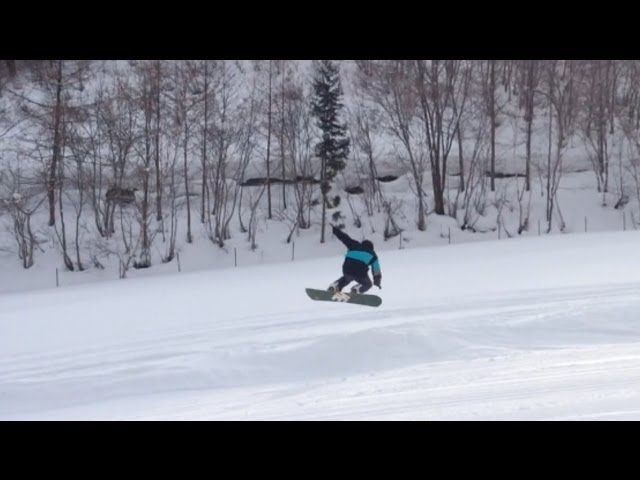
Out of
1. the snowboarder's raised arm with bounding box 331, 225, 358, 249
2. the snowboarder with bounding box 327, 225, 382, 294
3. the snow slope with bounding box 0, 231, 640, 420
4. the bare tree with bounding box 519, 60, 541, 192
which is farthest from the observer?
the bare tree with bounding box 519, 60, 541, 192

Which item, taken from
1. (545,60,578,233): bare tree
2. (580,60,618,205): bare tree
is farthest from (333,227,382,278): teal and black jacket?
(580,60,618,205): bare tree

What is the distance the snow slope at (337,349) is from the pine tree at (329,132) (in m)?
13.7

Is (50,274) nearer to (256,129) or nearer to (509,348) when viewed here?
(256,129)

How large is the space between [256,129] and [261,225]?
189 inches

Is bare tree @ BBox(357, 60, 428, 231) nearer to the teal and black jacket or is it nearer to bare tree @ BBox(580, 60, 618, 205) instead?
bare tree @ BBox(580, 60, 618, 205)

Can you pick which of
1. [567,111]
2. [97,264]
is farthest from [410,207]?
[97,264]

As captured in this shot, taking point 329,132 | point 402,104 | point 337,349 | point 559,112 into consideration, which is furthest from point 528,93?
point 337,349

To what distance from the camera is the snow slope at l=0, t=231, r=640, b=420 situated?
6.98m

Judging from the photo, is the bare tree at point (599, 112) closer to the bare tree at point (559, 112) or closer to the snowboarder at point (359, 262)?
the bare tree at point (559, 112)

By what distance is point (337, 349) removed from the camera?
9.47 metres

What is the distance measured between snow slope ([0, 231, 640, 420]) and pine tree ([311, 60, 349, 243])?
44.8ft

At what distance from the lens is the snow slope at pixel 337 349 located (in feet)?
22.9

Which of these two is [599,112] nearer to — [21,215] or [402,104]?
[402,104]

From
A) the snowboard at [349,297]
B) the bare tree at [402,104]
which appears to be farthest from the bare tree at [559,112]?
the snowboard at [349,297]
